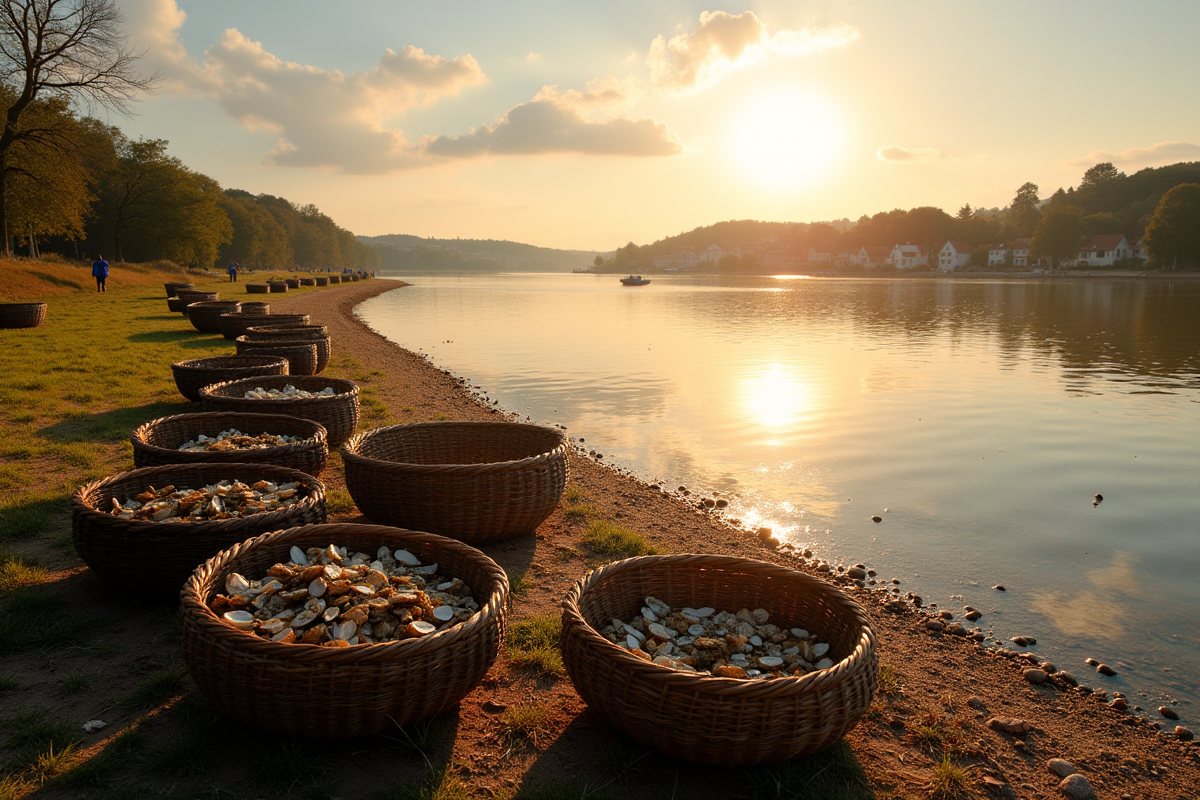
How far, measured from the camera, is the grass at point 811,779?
118 inches

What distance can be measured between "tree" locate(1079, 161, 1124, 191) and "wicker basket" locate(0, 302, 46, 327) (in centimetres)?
15856

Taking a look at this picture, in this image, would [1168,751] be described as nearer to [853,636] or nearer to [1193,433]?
[853,636]

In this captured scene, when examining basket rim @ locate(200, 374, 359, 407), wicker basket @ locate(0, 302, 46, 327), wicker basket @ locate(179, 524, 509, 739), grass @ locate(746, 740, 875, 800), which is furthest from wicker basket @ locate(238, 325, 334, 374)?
grass @ locate(746, 740, 875, 800)

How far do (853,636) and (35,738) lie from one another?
155 inches

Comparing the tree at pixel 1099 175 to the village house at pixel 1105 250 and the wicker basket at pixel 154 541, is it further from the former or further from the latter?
the wicker basket at pixel 154 541

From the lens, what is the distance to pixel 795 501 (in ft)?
26.7

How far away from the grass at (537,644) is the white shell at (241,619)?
4.87ft

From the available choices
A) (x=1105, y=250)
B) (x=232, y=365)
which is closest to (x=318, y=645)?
(x=232, y=365)

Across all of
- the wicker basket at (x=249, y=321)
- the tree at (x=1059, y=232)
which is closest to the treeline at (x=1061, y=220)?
the tree at (x=1059, y=232)

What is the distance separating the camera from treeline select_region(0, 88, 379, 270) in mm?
37125

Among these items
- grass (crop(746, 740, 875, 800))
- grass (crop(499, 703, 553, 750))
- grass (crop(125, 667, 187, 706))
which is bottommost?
grass (crop(746, 740, 875, 800))

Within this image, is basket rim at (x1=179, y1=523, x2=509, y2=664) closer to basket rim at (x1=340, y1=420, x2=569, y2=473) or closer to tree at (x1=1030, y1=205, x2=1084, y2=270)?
basket rim at (x1=340, y1=420, x2=569, y2=473)

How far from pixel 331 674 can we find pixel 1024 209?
584ft

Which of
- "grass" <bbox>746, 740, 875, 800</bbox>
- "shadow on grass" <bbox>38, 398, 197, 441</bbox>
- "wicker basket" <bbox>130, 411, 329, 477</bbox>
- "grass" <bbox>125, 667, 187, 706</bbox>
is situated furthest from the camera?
"shadow on grass" <bbox>38, 398, 197, 441</bbox>
